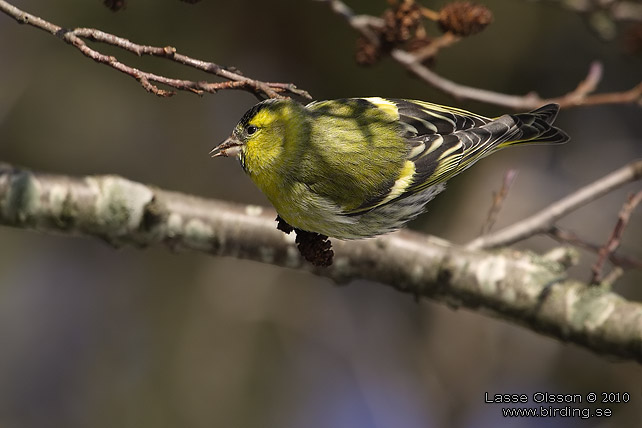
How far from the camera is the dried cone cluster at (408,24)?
7.23ft

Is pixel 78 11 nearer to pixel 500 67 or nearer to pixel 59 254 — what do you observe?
pixel 59 254

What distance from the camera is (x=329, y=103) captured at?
2.17 m

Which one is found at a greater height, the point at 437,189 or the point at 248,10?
the point at 248,10

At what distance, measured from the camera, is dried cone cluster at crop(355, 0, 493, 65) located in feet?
7.23

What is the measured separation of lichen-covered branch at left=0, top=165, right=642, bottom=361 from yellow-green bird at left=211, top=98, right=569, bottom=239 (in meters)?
0.25

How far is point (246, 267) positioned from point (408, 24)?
262 cm

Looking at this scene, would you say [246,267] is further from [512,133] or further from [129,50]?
[129,50]

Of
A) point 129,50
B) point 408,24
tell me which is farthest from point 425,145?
point 129,50

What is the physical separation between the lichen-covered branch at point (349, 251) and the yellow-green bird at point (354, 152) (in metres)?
0.25

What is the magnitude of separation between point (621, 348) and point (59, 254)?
367 cm

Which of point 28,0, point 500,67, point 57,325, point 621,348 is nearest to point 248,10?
point 28,0

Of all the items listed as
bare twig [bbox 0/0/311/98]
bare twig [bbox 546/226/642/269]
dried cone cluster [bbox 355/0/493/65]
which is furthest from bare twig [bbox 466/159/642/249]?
bare twig [bbox 0/0/311/98]

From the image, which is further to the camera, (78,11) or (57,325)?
(57,325)

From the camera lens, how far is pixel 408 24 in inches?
86.7
